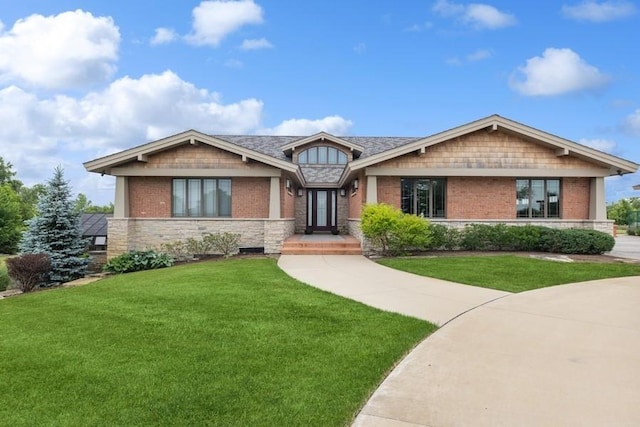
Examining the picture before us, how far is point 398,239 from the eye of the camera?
1369cm

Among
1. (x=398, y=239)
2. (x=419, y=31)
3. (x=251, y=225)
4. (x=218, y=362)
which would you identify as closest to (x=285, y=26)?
(x=419, y=31)

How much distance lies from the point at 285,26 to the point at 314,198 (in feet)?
27.7

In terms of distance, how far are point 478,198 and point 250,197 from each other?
331 inches

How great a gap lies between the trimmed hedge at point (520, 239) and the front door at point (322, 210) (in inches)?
310

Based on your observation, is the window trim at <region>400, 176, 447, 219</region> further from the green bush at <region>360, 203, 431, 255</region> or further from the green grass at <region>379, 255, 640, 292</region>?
the green grass at <region>379, 255, 640, 292</region>

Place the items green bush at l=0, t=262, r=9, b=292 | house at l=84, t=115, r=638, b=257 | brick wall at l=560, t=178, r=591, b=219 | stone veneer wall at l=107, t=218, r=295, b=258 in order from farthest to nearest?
stone veneer wall at l=107, t=218, r=295, b=258 < brick wall at l=560, t=178, r=591, b=219 < house at l=84, t=115, r=638, b=257 < green bush at l=0, t=262, r=9, b=292

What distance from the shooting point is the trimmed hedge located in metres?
13.9

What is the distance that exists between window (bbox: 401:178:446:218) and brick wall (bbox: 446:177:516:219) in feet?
0.92

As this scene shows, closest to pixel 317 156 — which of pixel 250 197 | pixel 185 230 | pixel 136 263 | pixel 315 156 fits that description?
pixel 315 156

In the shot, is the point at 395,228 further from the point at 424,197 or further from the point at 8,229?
the point at 8,229

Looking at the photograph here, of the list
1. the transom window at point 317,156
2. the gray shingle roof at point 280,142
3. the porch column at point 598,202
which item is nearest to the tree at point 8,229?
the gray shingle roof at point 280,142

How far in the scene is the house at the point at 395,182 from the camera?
15.1 metres

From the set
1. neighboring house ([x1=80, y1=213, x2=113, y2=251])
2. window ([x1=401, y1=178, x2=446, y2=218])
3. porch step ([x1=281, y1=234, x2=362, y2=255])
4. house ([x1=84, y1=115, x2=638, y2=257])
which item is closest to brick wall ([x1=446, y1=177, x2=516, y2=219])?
house ([x1=84, y1=115, x2=638, y2=257])

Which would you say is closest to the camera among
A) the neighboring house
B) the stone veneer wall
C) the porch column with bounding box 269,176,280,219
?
the porch column with bounding box 269,176,280,219
